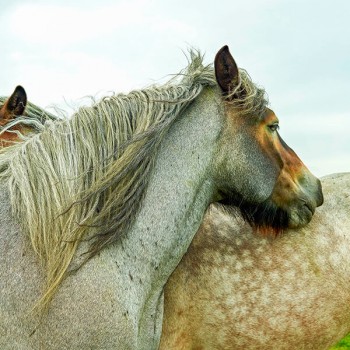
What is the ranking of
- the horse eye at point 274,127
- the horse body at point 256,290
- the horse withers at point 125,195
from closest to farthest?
the horse withers at point 125,195
the horse eye at point 274,127
the horse body at point 256,290

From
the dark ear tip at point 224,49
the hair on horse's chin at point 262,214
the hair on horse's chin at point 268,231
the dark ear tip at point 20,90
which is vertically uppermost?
the dark ear tip at point 224,49

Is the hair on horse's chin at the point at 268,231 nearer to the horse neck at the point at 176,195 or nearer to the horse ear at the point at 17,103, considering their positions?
the horse neck at the point at 176,195

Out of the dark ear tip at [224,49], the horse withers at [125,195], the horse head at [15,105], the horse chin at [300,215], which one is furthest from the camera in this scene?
the horse head at [15,105]

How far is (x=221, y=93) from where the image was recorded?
17.1 ft

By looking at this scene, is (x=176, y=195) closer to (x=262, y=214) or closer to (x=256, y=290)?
(x=262, y=214)

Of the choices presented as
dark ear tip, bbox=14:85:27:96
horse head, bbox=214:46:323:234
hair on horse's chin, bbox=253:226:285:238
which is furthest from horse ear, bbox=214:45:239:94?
dark ear tip, bbox=14:85:27:96

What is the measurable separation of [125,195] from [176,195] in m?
0.37

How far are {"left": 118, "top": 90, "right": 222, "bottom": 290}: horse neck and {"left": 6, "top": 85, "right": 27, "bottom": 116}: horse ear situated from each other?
2873 mm

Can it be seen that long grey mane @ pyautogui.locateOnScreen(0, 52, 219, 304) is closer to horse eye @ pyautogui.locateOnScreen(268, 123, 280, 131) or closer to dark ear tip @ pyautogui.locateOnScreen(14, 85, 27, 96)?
horse eye @ pyautogui.locateOnScreen(268, 123, 280, 131)

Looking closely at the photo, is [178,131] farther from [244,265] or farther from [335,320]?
[335,320]

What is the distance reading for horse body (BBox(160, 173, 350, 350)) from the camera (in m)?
6.12

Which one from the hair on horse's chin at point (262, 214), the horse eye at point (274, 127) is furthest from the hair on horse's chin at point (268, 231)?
the horse eye at point (274, 127)

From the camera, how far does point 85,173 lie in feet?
15.4

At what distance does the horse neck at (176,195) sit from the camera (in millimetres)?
4816
